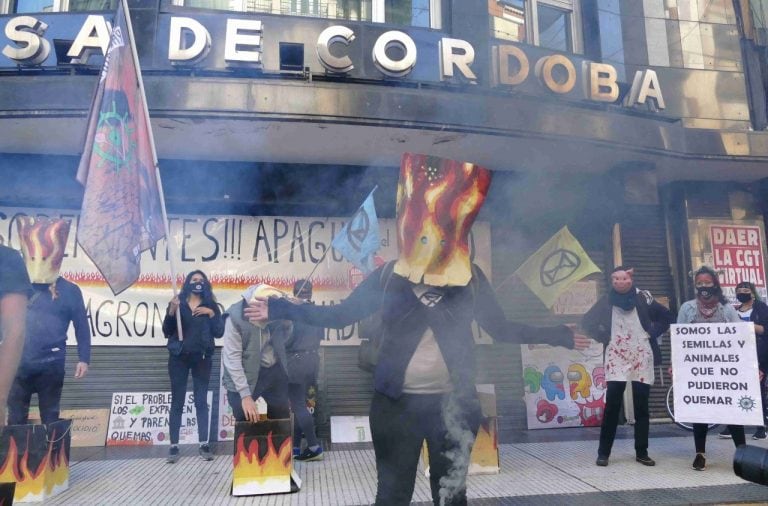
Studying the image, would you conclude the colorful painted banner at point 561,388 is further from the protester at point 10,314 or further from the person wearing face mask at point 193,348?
the protester at point 10,314

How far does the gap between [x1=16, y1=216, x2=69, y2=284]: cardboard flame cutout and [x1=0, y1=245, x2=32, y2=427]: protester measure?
2.09 meters

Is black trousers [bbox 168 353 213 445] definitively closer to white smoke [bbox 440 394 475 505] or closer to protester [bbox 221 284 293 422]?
protester [bbox 221 284 293 422]

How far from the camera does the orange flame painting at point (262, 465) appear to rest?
4047 mm

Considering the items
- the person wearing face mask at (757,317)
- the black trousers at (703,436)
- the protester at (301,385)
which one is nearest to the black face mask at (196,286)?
the protester at (301,385)

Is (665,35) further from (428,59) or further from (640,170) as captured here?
(428,59)

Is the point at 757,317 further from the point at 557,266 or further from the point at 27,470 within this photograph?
the point at 27,470

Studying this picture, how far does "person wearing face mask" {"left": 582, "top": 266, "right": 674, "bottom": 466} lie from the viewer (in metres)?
4.81

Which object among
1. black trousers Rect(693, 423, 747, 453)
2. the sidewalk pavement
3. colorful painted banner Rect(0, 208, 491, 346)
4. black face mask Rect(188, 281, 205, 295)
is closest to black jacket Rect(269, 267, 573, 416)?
the sidewalk pavement

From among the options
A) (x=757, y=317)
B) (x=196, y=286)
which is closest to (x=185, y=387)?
(x=196, y=286)

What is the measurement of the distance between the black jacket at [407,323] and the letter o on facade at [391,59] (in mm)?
3510

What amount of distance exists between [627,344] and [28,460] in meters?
4.60

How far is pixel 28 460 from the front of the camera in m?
3.81

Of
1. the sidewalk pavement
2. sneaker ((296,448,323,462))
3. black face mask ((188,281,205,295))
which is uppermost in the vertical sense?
black face mask ((188,281,205,295))

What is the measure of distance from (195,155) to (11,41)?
2.01m
